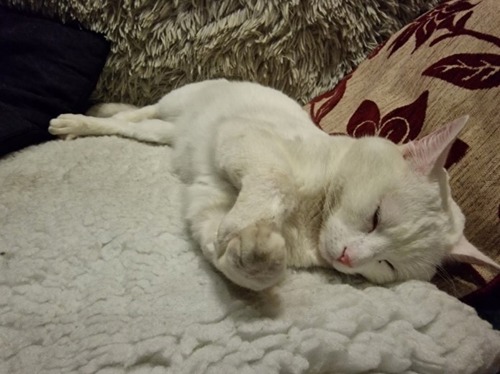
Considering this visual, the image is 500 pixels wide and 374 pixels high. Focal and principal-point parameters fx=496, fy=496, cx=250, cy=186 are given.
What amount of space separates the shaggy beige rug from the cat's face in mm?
545

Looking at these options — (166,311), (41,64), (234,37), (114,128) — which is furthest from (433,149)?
(41,64)

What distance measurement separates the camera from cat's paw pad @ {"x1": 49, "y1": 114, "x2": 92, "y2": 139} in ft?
4.00

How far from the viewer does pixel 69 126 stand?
4.02ft

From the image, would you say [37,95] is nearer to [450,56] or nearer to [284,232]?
[284,232]

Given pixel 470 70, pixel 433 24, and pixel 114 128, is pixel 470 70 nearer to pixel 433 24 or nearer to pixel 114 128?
pixel 433 24

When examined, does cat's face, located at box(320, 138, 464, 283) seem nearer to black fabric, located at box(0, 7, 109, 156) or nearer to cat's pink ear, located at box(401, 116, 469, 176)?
cat's pink ear, located at box(401, 116, 469, 176)

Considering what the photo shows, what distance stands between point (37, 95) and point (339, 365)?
99 cm

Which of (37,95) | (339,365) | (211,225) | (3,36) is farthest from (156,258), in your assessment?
(3,36)

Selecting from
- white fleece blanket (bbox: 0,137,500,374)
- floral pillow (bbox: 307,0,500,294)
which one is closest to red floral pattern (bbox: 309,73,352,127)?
floral pillow (bbox: 307,0,500,294)

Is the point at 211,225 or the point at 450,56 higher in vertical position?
the point at 450,56

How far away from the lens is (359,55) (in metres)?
1.38

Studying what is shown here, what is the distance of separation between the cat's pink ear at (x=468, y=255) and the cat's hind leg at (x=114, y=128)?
0.73 meters

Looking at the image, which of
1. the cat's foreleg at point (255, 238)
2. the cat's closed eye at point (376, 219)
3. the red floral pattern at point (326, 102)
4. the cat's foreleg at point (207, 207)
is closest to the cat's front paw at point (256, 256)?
the cat's foreleg at point (255, 238)

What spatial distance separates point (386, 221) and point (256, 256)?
0.92ft
